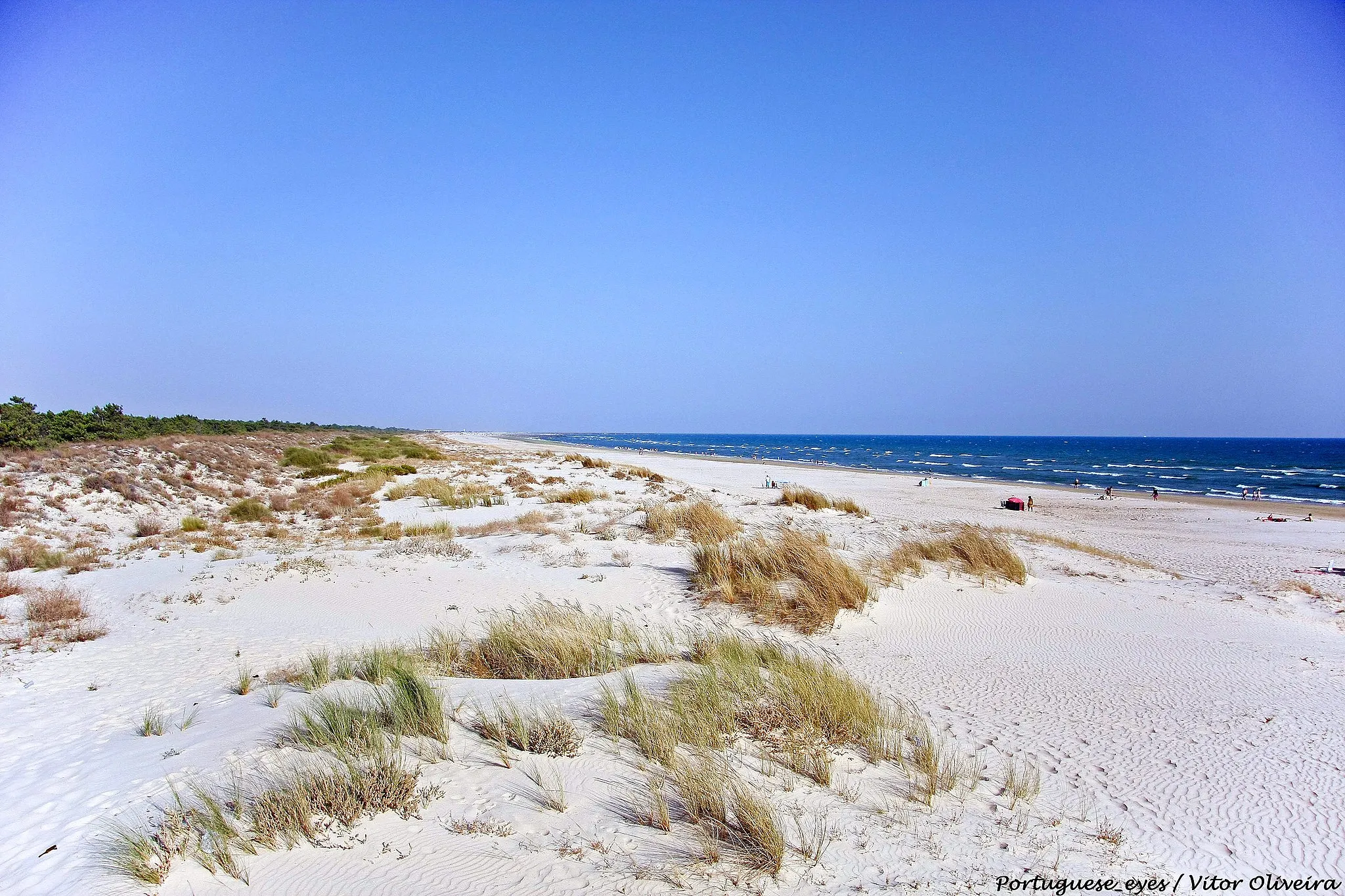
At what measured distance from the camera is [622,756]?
14.8ft

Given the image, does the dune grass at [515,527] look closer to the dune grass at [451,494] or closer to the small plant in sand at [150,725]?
the dune grass at [451,494]

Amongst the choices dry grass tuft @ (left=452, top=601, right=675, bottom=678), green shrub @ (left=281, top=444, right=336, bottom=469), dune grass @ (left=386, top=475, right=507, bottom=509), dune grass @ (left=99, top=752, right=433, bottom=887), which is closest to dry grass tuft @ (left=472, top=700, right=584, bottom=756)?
dune grass @ (left=99, top=752, right=433, bottom=887)

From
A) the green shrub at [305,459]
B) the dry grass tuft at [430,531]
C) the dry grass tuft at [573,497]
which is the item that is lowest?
the dry grass tuft at [430,531]

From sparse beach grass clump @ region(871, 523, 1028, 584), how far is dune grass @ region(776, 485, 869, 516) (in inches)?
286

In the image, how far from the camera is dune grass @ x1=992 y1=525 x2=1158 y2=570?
535 inches

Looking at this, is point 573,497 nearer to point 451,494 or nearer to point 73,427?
point 451,494

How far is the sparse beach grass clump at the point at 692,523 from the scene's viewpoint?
44.4 ft

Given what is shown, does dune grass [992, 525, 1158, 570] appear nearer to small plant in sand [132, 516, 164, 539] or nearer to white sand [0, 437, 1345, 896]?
white sand [0, 437, 1345, 896]

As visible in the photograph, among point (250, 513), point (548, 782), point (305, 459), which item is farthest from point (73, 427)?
point (548, 782)

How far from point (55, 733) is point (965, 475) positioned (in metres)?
50.4

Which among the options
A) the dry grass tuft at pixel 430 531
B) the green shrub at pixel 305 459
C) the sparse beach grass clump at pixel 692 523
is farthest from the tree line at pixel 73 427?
the sparse beach grass clump at pixel 692 523

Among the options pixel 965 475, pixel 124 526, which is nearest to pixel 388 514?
pixel 124 526

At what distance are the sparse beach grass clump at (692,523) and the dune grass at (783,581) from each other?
204cm

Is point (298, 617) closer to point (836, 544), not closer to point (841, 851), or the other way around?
point (841, 851)
